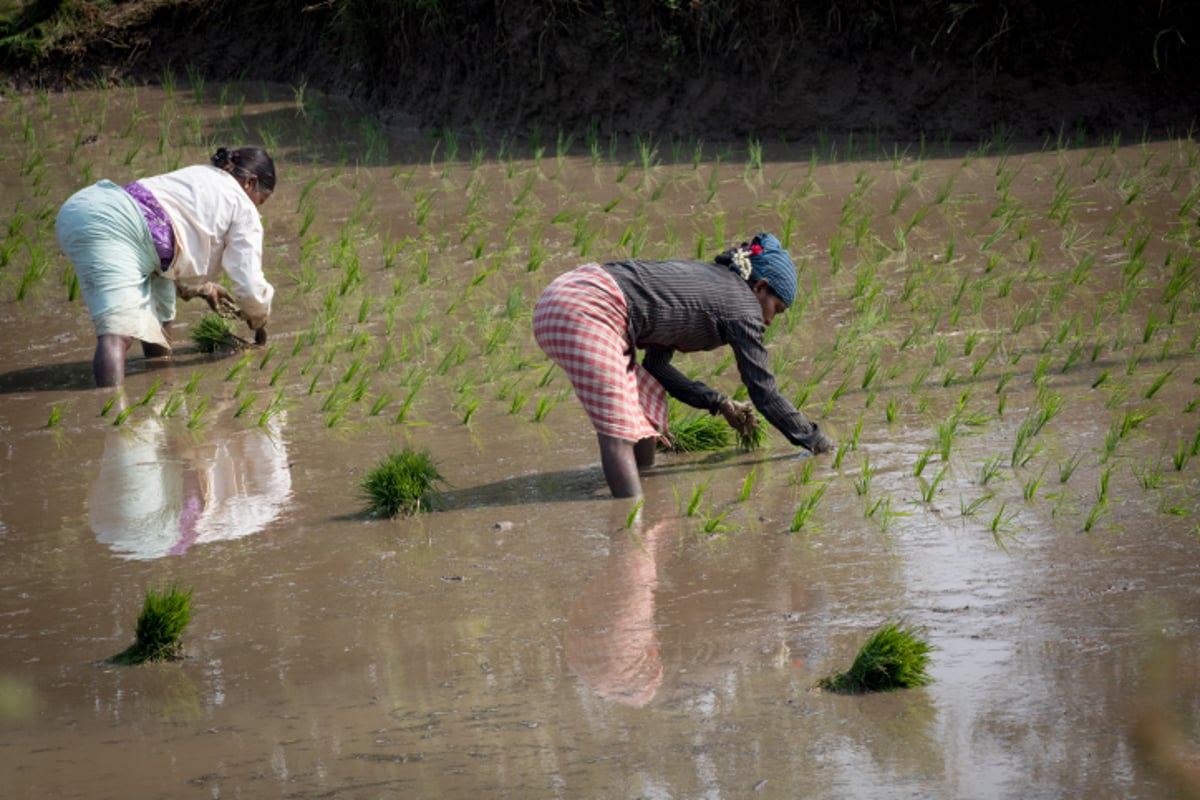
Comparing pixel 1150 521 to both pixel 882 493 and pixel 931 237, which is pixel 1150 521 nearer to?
pixel 882 493

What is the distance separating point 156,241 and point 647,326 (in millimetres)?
2684

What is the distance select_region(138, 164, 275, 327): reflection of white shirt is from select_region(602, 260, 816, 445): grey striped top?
219 centimetres

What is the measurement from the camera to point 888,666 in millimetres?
3055

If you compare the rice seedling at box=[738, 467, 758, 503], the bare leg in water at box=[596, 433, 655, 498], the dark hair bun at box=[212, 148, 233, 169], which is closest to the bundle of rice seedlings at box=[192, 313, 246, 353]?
the dark hair bun at box=[212, 148, 233, 169]

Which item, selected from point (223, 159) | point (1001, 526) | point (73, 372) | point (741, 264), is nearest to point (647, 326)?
point (741, 264)

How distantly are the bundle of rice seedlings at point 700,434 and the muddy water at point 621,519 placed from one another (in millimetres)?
82

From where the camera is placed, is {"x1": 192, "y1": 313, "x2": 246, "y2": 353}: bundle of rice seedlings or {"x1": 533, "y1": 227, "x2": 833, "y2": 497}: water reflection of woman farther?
{"x1": 192, "y1": 313, "x2": 246, "y2": 353}: bundle of rice seedlings

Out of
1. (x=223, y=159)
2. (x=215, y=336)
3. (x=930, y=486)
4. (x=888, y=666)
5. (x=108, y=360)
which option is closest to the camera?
(x=888, y=666)

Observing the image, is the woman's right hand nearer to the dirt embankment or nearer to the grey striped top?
the grey striped top

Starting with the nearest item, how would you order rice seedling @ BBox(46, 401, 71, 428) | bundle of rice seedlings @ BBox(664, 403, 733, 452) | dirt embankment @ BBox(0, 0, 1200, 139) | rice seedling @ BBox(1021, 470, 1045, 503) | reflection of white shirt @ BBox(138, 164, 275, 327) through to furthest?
rice seedling @ BBox(1021, 470, 1045, 503) < bundle of rice seedlings @ BBox(664, 403, 733, 452) < rice seedling @ BBox(46, 401, 71, 428) < reflection of white shirt @ BBox(138, 164, 275, 327) < dirt embankment @ BBox(0, 0, 1200, 139)

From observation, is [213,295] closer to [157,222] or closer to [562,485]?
[157,222]

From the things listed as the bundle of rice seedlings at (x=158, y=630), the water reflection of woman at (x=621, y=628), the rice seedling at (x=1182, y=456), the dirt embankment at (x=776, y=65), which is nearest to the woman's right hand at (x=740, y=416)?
the water reflection of woman at (x=621, y=628)

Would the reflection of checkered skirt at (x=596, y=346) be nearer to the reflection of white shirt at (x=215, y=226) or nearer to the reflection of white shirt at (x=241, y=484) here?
the reflection of white shirt at (x=241, y=484)

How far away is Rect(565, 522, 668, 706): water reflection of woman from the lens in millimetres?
3215
